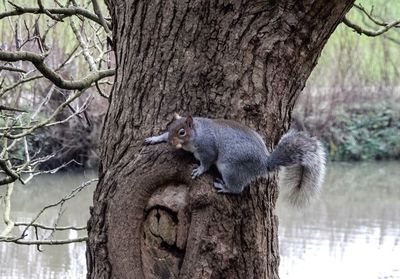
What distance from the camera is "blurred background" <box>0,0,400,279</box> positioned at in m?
3.01

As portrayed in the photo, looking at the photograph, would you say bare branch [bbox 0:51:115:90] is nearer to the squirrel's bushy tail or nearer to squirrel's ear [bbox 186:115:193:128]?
squirrel's ear [bbox 186:115:193:128]

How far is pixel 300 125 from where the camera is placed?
11586 millimetres

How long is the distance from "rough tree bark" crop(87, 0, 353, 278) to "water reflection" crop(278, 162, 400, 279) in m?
4.62

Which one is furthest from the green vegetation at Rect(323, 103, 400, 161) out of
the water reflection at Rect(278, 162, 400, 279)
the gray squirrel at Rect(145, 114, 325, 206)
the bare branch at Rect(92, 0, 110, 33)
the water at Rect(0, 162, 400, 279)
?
the gray squirrel at Rect(145, 114, 325, 206)

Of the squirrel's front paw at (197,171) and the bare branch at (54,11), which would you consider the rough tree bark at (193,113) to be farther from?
the bare branch at (54,11)

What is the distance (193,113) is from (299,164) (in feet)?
0.94

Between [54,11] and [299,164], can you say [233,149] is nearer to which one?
[299,164]

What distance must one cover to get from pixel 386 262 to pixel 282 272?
1.07 m

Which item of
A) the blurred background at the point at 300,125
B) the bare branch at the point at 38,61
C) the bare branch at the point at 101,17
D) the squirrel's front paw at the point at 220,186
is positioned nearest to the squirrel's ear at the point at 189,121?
the squirrel's front paw at the point at 220,186

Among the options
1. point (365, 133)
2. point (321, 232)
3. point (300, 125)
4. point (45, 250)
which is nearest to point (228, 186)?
point (45, 250)

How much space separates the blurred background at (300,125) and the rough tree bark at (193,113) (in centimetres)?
95

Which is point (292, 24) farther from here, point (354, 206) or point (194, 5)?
point (354, 206)

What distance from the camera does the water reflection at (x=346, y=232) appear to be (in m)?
6.10

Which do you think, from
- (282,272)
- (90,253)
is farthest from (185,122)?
(282,272)
